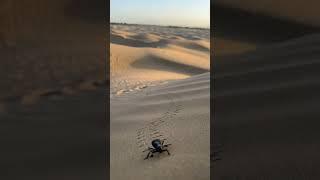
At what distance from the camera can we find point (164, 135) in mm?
5234

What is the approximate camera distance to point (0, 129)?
394cm

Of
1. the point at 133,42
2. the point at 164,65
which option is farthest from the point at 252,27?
the point at 133,42

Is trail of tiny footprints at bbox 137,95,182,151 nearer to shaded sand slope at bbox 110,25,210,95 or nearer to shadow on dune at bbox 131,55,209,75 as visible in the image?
shaded sand slope at bbox 110,25,210,95

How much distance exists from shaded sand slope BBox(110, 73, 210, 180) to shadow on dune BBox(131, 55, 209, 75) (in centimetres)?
1200

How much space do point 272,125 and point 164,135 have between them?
6.13 feet

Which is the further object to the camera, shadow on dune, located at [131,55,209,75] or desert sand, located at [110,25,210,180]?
shadow on dune, located at [131,55,209,75]

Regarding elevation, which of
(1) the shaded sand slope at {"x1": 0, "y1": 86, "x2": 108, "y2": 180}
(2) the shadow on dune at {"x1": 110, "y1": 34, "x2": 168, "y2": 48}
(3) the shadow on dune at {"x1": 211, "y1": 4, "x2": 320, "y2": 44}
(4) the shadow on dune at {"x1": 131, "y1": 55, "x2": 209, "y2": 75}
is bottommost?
(4) the shadow on dune at {"x1": 131, "y1": 55, "x2": 209, "y2": 75}

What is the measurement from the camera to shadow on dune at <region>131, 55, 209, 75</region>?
20625 millimetres

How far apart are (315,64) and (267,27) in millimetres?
1705

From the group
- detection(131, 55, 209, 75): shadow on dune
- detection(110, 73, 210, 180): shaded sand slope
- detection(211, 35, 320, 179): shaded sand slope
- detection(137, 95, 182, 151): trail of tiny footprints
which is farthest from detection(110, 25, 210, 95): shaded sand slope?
detection(211, 35, 320, 179): shaded sand slope

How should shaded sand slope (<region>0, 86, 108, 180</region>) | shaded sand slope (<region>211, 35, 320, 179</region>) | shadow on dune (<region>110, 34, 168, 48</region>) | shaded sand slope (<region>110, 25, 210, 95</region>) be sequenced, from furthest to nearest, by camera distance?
1. shadow on dune (<region>110, 34, 168, 48</region>)
2. shaded sand slope (<region>110, 25, 210, 95</region>)
3. shaded sand slope (<region>0, 86, 108, 180</region>)
4. shaded sand slope (<region>211, 35, 320, 179</region>)

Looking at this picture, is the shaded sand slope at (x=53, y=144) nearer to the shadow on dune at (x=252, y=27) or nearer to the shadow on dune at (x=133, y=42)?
the shadow on dune at (x=252, y=27)

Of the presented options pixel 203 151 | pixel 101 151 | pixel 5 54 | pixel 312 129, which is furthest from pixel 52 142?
pixel 312 129

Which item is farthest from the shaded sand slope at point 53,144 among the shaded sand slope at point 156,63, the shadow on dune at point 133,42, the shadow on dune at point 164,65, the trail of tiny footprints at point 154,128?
the shadow on dune at point 133,42
